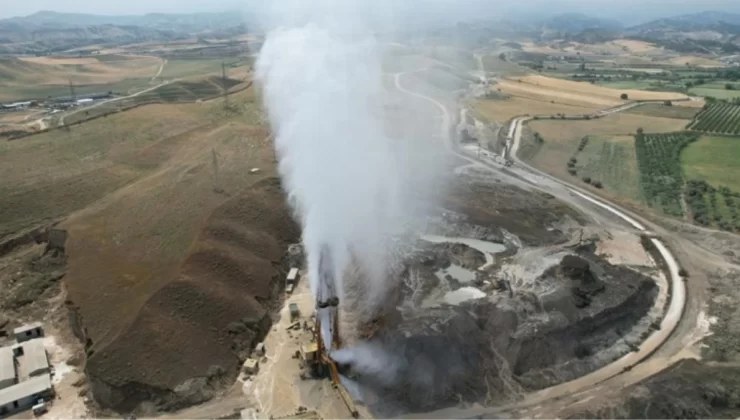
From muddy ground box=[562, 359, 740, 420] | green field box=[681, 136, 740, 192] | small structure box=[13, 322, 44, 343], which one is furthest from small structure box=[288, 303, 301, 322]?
green field box=[681, 136, 740, 192]

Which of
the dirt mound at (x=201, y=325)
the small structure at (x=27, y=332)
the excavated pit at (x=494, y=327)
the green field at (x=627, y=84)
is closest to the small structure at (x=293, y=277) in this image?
the dirt mound at (x=201, y=325)

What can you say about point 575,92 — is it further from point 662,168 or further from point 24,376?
point 24,376

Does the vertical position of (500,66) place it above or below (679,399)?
above

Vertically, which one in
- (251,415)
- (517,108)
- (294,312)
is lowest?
(251,415)

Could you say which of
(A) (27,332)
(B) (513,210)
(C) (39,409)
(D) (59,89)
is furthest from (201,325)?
(D) (59,89)

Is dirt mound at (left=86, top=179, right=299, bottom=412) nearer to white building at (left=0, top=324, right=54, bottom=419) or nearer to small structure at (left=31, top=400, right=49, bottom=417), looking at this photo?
small structure at (left=31, top=400, right=49, bottom=417)
